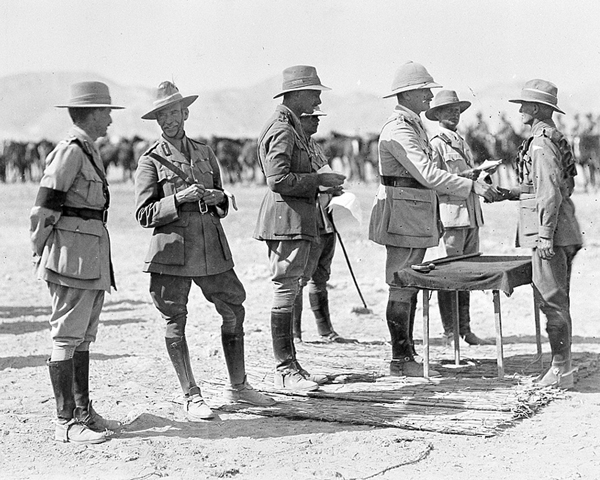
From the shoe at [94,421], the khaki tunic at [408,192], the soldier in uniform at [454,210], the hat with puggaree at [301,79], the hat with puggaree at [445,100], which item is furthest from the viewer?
the hat with puggaree at [445,100]

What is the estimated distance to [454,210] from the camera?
24.9 feet

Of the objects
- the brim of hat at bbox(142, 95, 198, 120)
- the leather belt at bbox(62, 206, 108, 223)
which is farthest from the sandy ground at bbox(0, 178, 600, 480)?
the brim of hat at bbox(142, 95, 198, 120)

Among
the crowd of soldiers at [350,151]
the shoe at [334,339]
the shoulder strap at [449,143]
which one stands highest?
the crowd of soldiers at [350,151]

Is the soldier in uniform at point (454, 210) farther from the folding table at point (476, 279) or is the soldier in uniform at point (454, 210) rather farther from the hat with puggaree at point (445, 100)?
the folding table at point (476, 279)

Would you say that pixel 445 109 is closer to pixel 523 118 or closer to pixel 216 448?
pixel 523 118

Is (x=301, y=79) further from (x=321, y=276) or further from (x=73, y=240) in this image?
(x=321, y=276)

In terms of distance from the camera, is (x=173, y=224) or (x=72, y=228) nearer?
(x=72, y=228)

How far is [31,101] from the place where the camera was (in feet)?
369

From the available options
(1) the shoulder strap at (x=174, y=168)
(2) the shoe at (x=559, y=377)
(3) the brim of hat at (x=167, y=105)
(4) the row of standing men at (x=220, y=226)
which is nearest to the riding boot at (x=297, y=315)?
(4) the row of standing men at (x=220, y=226)

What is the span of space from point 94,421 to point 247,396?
100cm

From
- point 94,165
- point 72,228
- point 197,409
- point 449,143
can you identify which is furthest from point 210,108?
point 72,228

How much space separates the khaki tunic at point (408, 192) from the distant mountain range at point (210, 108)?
60.7 metres

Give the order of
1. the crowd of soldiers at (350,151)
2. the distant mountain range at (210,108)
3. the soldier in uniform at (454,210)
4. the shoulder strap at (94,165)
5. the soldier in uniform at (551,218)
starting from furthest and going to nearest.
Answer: the distant mountain range at (210,108)
the crowd of soldiers at (350,151)
the soldier in uniform at (454,210)
the soldier in uniform at (551,218)
the shoulder strap at (94,165)

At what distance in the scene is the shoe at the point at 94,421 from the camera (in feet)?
16.7
